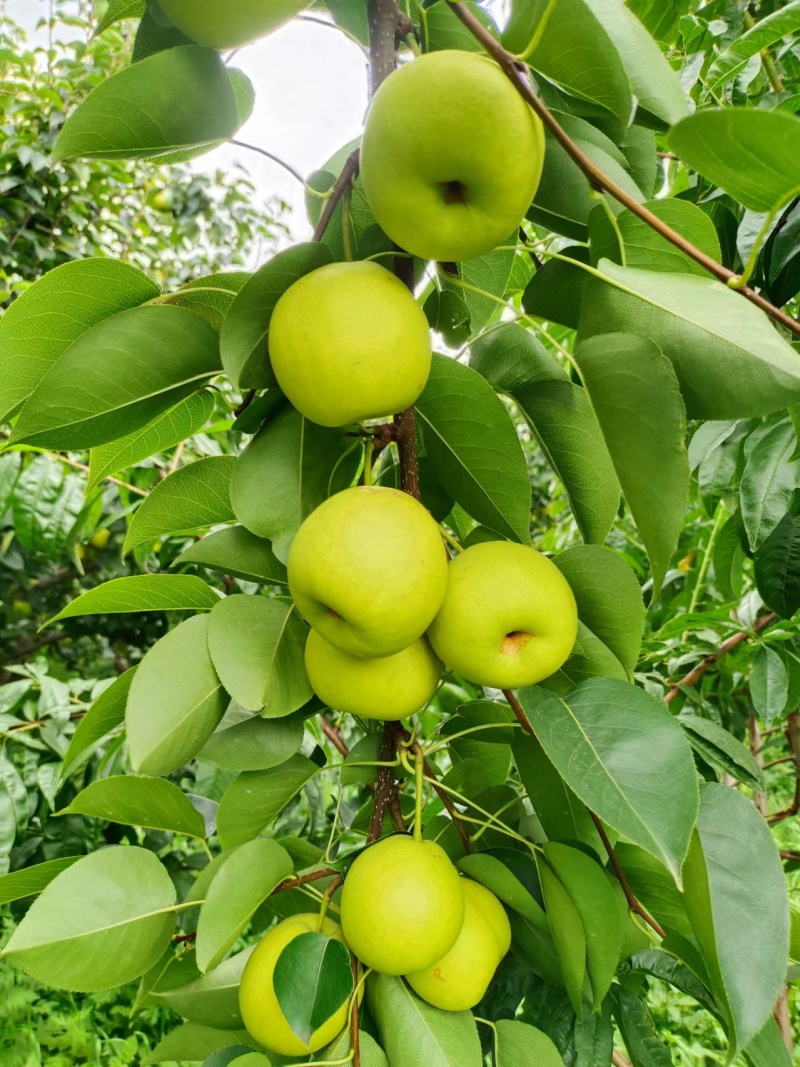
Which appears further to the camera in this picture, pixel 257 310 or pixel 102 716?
pixel 102 716

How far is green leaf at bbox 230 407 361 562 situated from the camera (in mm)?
710

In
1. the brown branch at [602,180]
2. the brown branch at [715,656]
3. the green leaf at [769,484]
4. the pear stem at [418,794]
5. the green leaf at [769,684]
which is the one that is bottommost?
the brown branch at [715,656]

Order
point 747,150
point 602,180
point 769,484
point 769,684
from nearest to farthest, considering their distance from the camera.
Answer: point 747,150, point 602,180, point 769,484, point 769,684

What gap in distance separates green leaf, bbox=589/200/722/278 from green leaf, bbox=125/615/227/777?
1.63 feet

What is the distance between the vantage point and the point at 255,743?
0.78 metres

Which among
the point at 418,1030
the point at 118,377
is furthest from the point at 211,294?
the point at 418,1030

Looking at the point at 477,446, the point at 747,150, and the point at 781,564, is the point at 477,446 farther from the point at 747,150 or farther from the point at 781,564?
the point at 781,564

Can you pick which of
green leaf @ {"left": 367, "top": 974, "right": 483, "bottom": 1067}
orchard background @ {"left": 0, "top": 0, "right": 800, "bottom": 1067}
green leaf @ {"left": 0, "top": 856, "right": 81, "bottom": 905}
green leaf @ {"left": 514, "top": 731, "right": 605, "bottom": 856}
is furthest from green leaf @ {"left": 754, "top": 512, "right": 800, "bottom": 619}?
green leaf @ {"left": 0, "top": 856, "right": 81, "bottom": 905}

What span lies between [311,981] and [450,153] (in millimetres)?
614

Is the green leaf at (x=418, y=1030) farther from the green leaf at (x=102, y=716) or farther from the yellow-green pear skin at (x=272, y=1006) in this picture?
the green leaf at (x=102, y=716)

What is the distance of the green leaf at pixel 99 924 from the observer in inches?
25.1

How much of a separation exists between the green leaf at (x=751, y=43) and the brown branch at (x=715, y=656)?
3.21ft

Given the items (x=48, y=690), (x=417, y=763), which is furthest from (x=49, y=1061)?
(x=417, y=763)

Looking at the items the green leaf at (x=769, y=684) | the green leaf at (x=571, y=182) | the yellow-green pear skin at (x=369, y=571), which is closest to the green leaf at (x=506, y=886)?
the yellow-green pear skin at (x=369, y=571)
